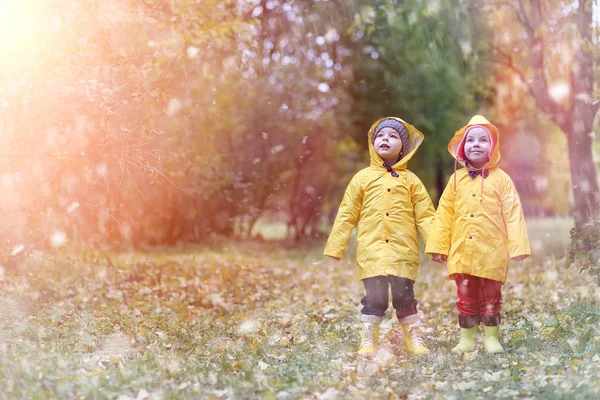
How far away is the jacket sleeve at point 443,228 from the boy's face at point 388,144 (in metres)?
0.54

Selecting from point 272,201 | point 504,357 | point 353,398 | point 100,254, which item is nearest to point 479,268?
point 504,357

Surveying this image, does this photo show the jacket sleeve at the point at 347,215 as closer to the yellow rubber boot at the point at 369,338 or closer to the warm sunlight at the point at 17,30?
the yellow rubber boot at the point at 369,338

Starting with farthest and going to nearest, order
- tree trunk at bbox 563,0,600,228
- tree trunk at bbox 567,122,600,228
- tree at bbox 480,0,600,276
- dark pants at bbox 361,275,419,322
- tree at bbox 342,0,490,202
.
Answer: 1. tree at bbox 342,0,490,202
2. tree trunk at bbox 567,122,600,228
3. tree at bbox 480,0,600,276
4. tree trunk at bbox 563,0,600,228
5. dark pants at bbox 361,275,419,322

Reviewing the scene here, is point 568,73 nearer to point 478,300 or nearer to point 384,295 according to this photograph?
point 478,300

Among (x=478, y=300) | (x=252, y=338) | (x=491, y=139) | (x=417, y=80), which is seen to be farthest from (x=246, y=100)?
(x=478, y=300)

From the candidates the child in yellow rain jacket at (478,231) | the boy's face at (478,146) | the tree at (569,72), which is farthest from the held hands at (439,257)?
the tree at (569,72)

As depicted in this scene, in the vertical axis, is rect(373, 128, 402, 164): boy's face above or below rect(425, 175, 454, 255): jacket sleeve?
above

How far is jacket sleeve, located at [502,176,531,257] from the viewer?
210 inches

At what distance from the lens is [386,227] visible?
5.57 metres

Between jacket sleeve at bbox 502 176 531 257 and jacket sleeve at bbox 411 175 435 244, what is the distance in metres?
0.57

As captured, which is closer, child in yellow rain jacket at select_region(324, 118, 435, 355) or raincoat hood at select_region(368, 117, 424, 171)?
child in yellow rain jacket at select_region(324, 118, 435, 355)

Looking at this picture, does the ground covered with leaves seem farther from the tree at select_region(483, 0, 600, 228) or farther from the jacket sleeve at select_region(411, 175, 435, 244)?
the tree at select_region(483, 0, 600, 228)

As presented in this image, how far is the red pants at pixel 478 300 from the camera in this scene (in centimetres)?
564

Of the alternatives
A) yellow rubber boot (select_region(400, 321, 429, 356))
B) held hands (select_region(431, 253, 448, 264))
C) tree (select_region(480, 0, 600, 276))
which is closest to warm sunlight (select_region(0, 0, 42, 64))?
held hands (select_region(431, 253, 448, 264))
